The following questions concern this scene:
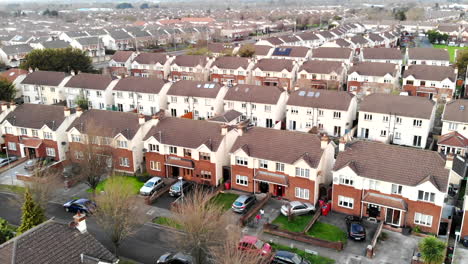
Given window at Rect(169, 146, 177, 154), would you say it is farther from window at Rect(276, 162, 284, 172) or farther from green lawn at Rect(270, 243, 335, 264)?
green lawn at Rect(270, 243, 335, 264)

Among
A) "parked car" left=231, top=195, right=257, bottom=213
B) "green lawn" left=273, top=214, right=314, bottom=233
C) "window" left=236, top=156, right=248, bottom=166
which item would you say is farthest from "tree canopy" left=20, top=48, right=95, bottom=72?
"green lawn" left=273, top=214, right=314, bottom=233

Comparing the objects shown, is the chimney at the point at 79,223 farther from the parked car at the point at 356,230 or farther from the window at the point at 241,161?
the parked car at the point at 356,230

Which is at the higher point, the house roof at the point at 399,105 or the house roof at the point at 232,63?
the house roof at the point at 232,63

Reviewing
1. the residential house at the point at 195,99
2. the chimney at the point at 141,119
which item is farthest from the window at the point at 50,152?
the residential house at the point at 195,99

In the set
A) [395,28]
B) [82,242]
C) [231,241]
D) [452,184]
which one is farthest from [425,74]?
[395,28]

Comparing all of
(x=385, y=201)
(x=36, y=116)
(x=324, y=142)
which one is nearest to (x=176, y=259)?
(x=324, y=142)

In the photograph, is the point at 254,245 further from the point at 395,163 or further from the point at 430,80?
the point at 430,80
